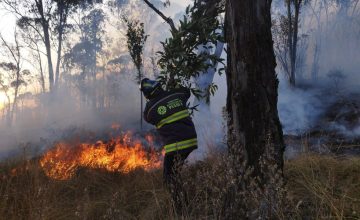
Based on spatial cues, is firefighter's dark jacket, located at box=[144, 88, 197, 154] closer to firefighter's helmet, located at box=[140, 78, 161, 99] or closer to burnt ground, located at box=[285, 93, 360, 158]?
firefighter's helmet, located at box=[140, 78, 161, 99]

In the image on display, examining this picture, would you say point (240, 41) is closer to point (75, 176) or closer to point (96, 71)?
point (75, 176)

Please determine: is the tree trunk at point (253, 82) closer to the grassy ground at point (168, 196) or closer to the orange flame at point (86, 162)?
the grassy ground at point (168, 196)

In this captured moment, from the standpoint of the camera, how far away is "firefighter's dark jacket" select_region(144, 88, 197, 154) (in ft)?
12.4

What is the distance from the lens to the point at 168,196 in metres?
3.73

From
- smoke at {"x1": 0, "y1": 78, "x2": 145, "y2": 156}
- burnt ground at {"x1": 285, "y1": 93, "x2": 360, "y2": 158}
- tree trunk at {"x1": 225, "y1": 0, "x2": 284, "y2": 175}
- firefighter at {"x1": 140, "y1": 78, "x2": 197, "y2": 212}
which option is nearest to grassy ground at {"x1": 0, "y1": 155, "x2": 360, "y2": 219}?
firefighter at {"x1": 140, "y1": 78, "x2": 197, "y2": 212}

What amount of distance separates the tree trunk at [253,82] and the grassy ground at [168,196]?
371 millimetres

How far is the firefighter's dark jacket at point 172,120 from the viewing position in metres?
3.79

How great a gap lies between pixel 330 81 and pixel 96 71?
2577cm

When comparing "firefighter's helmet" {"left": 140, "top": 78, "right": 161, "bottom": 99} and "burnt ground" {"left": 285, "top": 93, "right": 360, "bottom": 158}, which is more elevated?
"firefighter's helmet" {"left": 140, "top": 78, "right": 161, "bottom": 99}

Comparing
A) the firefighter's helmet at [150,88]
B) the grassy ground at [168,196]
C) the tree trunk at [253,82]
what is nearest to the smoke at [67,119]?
the grassy ground at [168,196]

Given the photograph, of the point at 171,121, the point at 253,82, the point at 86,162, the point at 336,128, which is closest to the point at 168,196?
the point at 171,121

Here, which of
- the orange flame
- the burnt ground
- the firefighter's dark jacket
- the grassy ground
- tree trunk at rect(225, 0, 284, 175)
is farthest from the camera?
the burnt ground

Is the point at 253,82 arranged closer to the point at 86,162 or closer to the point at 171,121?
the point at 171,121

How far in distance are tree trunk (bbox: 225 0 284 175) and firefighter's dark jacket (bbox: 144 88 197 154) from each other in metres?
0.90
